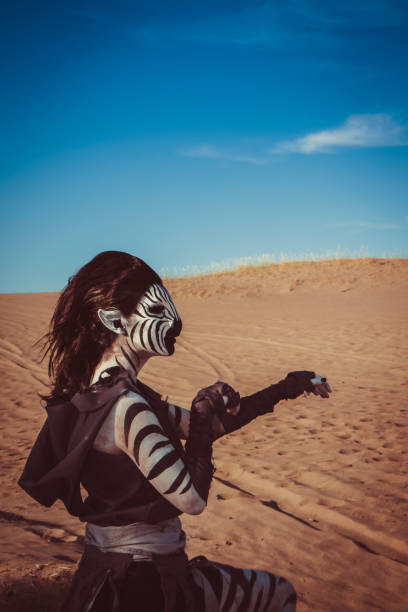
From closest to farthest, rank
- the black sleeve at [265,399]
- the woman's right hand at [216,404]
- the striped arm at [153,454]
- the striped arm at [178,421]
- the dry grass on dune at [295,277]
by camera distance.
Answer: the striped arm at [153,454] → the woman's right hand at [216,404] → the black sleeve at [265,399] → the striped arm at [178,421] → the dry grass on dune at [295,277]

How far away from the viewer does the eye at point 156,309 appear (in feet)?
5.52

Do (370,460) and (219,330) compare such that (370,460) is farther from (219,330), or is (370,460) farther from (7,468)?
(219,330)

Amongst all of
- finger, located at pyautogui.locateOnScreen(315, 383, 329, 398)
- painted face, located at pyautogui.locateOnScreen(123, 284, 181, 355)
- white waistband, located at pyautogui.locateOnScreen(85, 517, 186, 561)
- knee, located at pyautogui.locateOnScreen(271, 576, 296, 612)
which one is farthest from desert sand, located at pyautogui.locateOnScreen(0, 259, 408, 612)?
painted face, located at pyautogui.locateOnScreen(123, 284, 181, 355)

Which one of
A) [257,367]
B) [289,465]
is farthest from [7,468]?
[257,367]

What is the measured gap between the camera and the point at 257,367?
445 inches

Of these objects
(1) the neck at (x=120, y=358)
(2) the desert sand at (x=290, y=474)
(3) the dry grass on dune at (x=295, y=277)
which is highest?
(3) the dry grass on dune at (x=295, y=277)

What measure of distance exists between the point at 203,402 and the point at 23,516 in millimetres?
3586

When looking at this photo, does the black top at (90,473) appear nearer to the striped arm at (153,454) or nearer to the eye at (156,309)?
the striped arm at (153,454)

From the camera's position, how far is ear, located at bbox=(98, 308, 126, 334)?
1.62 meters

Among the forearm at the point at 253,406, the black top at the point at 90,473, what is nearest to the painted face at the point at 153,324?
the black top at the point at 90,473

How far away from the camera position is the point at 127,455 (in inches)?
58.0

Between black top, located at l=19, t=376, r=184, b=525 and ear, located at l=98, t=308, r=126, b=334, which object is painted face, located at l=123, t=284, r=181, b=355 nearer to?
ear, located at l=98, t=308, r=126, b=334

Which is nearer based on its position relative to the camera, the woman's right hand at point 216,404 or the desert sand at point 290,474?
the woman's right hand at point 216,404

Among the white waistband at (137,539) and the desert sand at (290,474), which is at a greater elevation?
the white waistband at (137,539)
